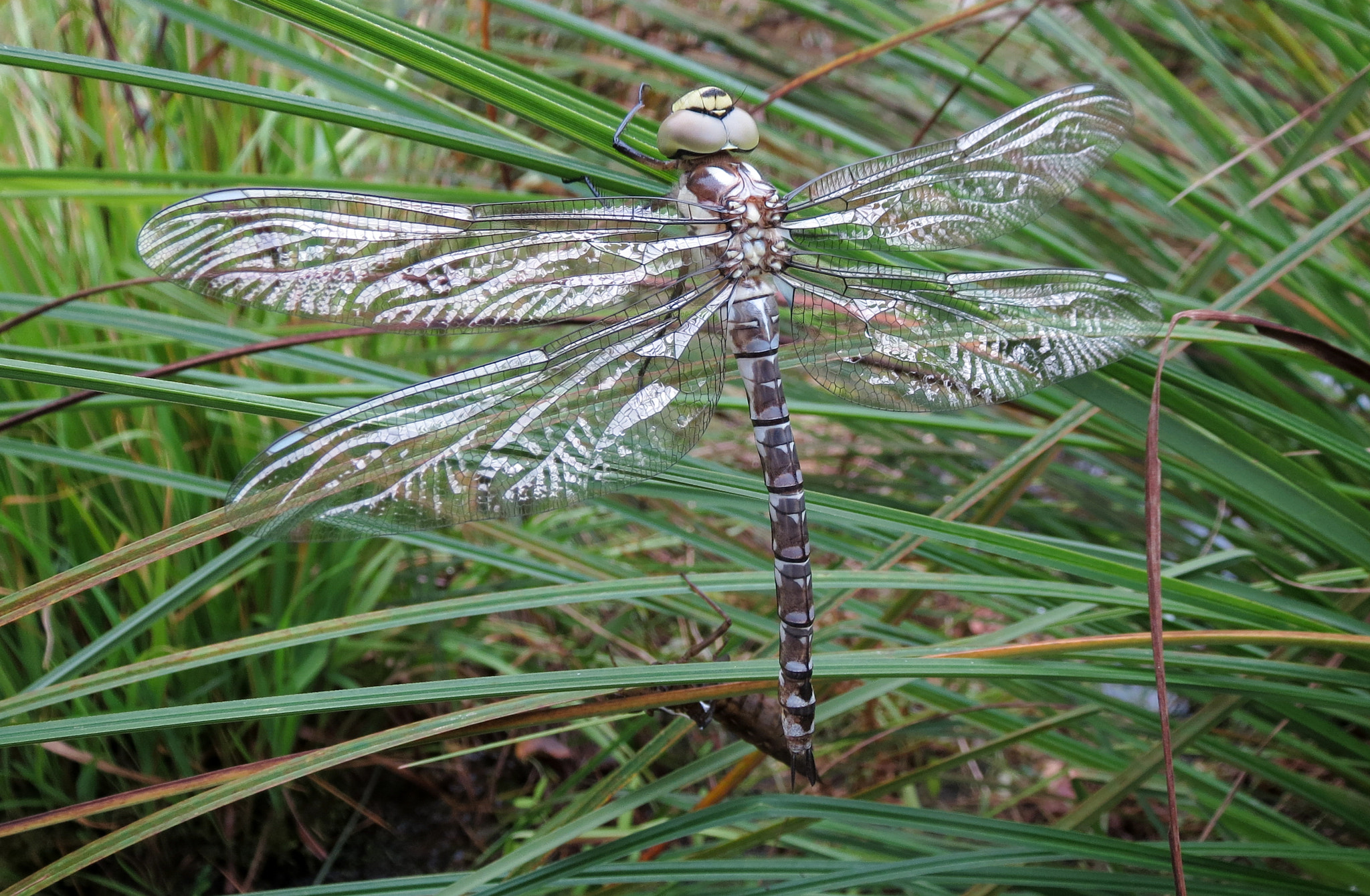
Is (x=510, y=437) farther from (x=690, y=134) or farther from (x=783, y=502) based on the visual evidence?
(x=690, y=134)

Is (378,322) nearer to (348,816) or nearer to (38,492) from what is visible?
(38,492)

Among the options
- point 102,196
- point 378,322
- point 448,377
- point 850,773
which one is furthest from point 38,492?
point 850,773

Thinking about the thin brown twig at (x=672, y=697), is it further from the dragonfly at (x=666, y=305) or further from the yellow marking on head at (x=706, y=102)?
the yellow marking on head at (x=706, y=102)

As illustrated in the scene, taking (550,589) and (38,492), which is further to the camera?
(38,492)

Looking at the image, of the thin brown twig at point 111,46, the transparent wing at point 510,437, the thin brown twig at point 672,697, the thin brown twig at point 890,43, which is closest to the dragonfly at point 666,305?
the transparent wing at point 510,437

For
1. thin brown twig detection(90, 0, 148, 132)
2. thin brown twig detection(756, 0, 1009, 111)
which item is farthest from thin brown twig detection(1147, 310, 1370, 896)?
thin brown twig detection(90, 0, 148, 132)

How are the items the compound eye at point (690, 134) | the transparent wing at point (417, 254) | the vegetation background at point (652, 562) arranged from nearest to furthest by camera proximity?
the transparent wing at point (417, 254), the vegetation background at point (652, 562), the compound eye at point (690, 134)

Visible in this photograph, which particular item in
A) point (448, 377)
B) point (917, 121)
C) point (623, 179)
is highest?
point (917, 121)
